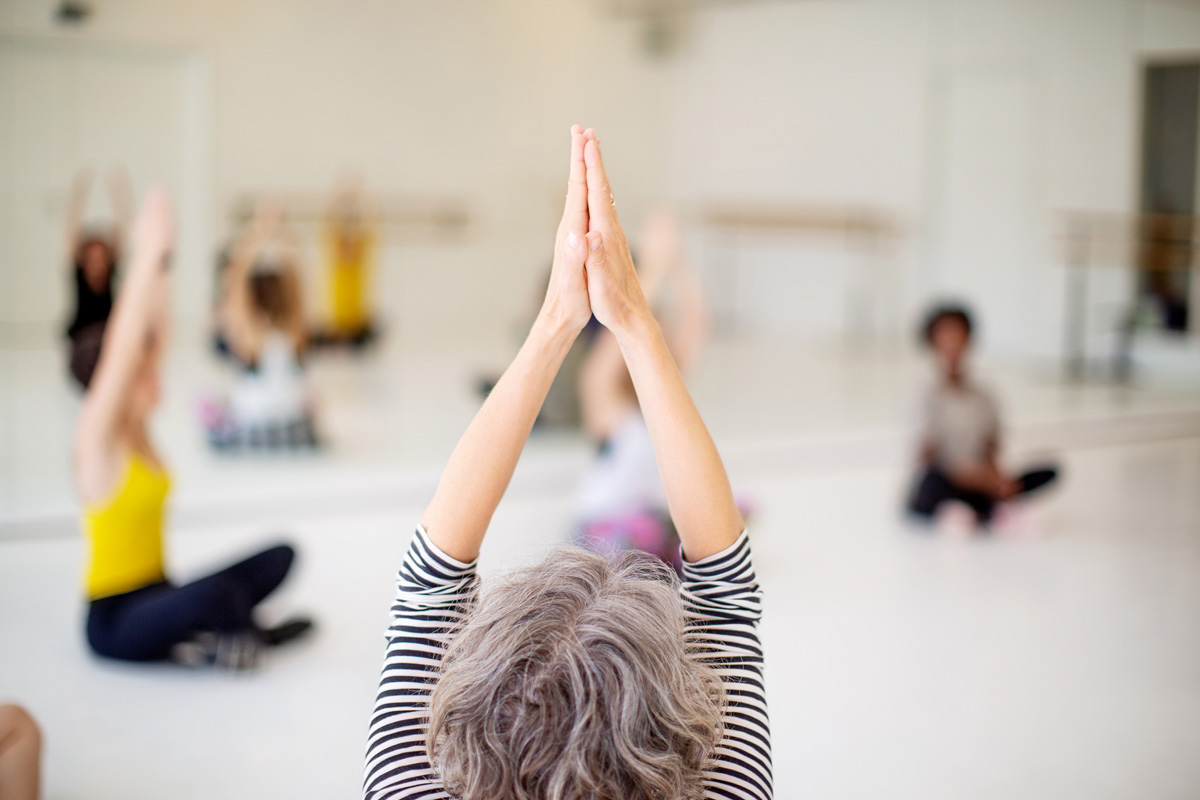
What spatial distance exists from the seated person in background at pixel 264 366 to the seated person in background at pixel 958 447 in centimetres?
246

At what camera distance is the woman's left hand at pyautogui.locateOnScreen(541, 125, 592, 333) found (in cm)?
101

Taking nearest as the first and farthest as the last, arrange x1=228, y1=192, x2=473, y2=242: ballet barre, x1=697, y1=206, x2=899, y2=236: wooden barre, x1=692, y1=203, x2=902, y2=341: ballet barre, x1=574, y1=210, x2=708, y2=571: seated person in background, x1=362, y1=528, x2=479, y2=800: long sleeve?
x1=362, y1=528, x2=479, y2=800: long sleeve, x1=574, y1=210, x2=708, y2=571: seated person in background, x1=228, y1=192, x2=473, y2=242: ballet barre, x1=697, y1=206, x2=899, y2=236: wooden barre, x1=692, y1=203, x2=902, y2=341: ballet barre

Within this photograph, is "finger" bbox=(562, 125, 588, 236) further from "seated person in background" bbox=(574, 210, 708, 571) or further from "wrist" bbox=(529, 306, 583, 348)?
"seated person in background" bbox=(574, 210, 708, 571)

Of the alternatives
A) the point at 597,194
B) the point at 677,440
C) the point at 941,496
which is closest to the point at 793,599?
the point at 941,496

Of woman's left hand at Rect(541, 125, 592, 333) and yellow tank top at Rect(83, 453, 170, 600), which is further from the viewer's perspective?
yellow tank top at Rect(83, 453, 170, 600)

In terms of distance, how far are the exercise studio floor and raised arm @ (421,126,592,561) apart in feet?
0.47

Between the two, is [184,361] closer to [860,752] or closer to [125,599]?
[125,599]

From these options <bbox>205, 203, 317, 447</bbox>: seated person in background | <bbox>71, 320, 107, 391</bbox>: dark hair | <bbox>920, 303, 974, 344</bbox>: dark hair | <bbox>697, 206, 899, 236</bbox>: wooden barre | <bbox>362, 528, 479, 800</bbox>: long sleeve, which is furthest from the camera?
<bbox>697, 206, 899, 236</bbox>: wooden barre

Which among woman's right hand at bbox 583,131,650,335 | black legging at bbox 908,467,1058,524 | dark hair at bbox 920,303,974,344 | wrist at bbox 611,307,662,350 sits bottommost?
black legging at bbox 908,467,1058,524

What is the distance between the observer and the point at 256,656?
229cm

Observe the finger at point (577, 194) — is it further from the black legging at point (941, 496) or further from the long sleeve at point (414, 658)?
the black legging at point (941, 496)

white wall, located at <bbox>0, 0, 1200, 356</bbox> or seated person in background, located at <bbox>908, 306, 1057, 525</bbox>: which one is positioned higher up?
white wall, located at <bbox>0, 0, 1200, 356</bbox>

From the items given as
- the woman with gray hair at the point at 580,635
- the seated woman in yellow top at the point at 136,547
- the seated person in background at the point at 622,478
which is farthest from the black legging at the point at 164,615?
the woman with gray hair at the point at 580,635

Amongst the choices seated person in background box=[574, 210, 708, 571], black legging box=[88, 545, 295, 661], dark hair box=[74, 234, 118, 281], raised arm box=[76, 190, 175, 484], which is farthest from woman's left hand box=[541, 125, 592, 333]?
dark hair box=[74, 234, 118, 281]
